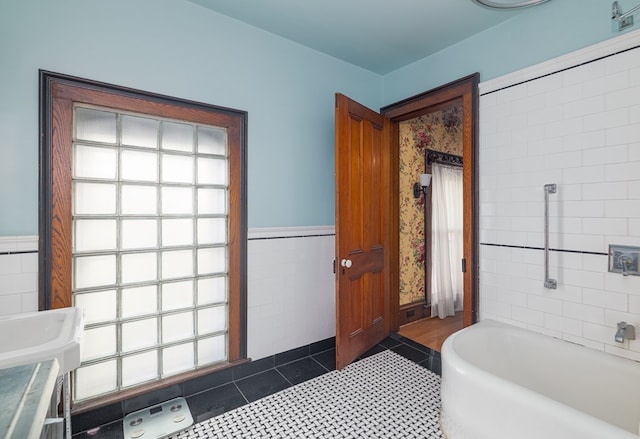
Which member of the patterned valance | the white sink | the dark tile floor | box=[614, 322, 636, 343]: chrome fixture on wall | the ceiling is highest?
the ceiling

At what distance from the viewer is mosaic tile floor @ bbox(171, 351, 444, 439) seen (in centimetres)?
177

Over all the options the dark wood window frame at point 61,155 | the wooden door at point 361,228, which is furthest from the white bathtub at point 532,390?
the dark wood window frame at point 61,155

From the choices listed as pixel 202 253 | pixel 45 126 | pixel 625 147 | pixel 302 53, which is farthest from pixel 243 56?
pixel 625 147

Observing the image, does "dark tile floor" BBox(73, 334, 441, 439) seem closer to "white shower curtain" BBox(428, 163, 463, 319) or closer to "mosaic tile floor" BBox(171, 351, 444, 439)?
"mosaic tile floor" BBox(171, 351, 444, 439)

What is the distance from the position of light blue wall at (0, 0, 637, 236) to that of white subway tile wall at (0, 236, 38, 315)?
7 centimetres

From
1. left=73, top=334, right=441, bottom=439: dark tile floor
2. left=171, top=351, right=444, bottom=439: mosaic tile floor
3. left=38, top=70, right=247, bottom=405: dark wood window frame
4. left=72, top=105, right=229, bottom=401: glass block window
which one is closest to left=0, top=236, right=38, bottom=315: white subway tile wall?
left=38, top=70, right=247, bottom=405: dark wood window frame

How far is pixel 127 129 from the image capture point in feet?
6.34

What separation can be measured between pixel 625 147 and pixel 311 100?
2079 mm

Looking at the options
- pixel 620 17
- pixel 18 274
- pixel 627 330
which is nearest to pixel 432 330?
pixel 627 330

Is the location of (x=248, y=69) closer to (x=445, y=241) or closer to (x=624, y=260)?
(x=624, y=260)

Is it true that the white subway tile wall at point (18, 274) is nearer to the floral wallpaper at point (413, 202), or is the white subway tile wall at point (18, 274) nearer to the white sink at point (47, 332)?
the white sink at point (47, 332)

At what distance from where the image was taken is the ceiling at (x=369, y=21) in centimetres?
207

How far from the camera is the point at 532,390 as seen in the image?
1.63 meters

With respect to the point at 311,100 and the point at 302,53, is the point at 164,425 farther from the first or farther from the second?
the point at 302,53
